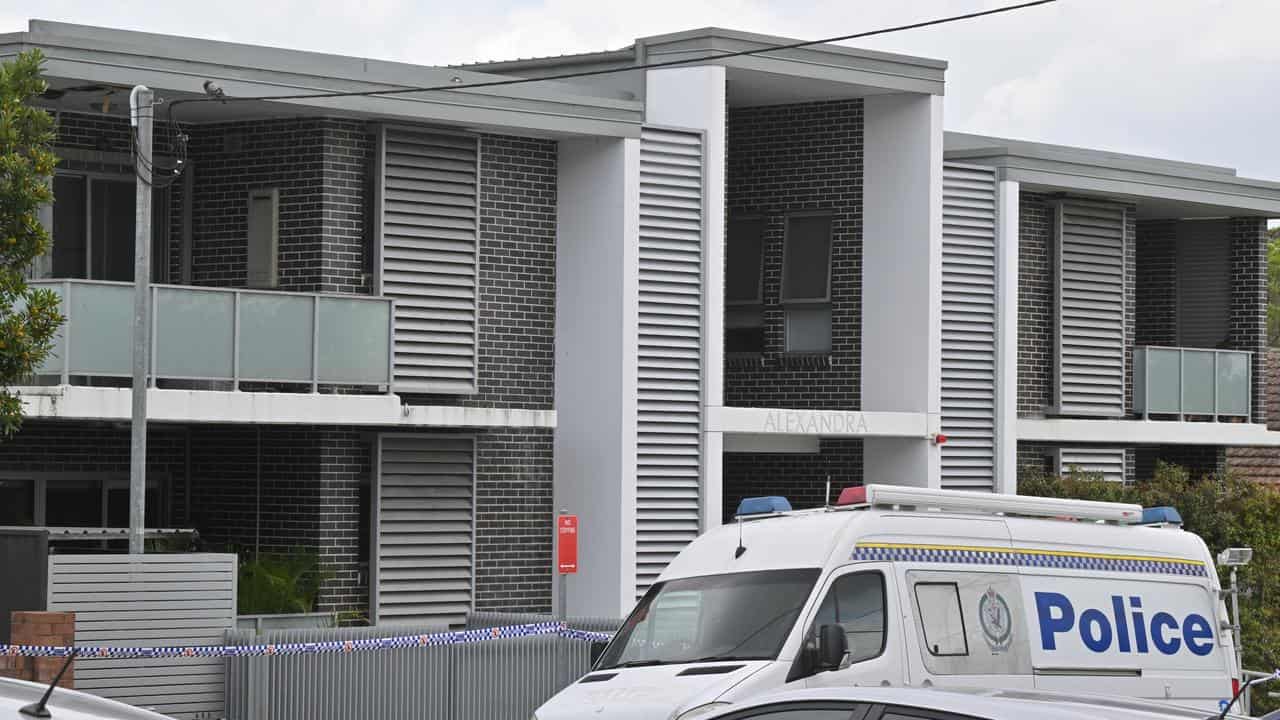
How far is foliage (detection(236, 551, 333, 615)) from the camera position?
794 inches

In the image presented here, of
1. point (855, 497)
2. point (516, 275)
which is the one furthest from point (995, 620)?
point (516, 275)

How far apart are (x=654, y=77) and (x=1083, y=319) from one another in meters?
8.64

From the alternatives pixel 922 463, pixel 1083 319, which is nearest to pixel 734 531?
pixel 922 463

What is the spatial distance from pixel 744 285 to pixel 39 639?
1326 centimetres

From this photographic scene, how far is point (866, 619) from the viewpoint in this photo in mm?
12609

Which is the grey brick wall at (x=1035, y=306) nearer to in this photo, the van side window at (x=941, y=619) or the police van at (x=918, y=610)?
the police van at (x=918, y=610)

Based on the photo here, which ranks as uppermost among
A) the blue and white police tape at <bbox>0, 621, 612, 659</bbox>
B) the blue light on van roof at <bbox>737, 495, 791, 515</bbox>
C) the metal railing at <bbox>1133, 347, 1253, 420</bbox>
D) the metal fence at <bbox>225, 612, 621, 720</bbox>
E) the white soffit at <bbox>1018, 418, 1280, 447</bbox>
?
the metal railing at <bbox>1133, 347, 1253, 420</bbox>

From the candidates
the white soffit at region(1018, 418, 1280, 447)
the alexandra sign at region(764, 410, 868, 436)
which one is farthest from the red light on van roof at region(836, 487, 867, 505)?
the white soffit at region(1018, 418, 1280, 447)

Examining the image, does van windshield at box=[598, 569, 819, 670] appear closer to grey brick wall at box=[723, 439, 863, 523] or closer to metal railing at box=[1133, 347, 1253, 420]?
grey brick wall at box=[723, 439, 863, 523]

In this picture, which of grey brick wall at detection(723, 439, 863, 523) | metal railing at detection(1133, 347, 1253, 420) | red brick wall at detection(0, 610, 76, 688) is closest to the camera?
red brick wall at detection(0, 610, 76, 688)

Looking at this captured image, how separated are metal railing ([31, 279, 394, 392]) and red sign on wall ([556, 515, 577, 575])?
2957 mm

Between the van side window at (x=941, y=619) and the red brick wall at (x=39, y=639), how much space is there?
7.52 m

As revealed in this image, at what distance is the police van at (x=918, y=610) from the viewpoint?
12.2 meters

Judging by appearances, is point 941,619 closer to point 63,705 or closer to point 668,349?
point 63,705
